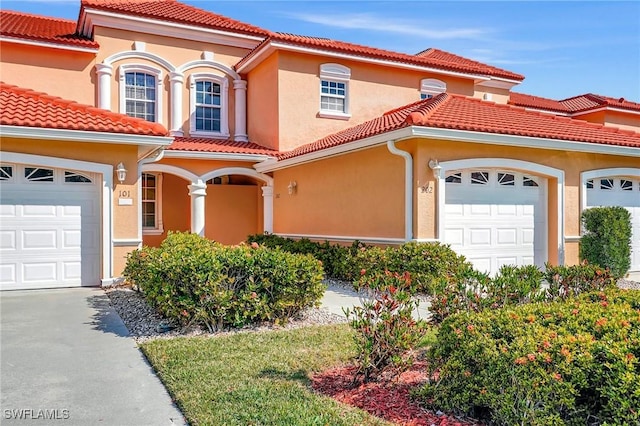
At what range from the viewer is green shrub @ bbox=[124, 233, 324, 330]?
743cm

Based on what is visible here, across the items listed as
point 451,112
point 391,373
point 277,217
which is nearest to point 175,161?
point 277,217

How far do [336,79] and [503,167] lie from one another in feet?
25.8

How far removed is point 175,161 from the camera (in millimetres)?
16297

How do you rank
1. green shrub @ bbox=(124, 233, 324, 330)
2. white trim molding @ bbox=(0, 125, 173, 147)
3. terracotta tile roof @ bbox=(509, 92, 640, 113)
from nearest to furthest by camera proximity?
green shrub @ bbox=(124, 233, 324, 330)
white trim molding @ bbox=(0, 125, 173, 147)
terracotta tile roof @ bbox=(509, 92, 640, 113)

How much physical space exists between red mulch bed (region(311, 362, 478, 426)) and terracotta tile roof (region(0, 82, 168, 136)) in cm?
816

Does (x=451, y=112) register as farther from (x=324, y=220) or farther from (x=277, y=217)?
(x=277, y=217)

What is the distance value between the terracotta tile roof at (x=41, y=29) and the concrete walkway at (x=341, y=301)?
11898 millimetres

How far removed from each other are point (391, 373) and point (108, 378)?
9.91ft

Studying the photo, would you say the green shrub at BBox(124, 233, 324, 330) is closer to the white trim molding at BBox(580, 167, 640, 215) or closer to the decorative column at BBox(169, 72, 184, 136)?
the white trim molding at BBox(580, 167, 640, 215)

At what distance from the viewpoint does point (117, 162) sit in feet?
38.8

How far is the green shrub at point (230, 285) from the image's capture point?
7430mm

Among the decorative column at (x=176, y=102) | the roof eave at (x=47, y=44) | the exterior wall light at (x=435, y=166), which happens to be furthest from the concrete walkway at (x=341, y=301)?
the roof eave at (x=47, y=44)

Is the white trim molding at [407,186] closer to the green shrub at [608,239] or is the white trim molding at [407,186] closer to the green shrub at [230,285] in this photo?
the green shrub at [230,285]

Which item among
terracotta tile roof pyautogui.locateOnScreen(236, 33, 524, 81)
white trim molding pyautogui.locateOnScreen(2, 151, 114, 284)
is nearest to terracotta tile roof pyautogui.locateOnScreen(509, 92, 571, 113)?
terracotta tile roof pyautogui.locateOnScreen(236, 33, 524, 81)
